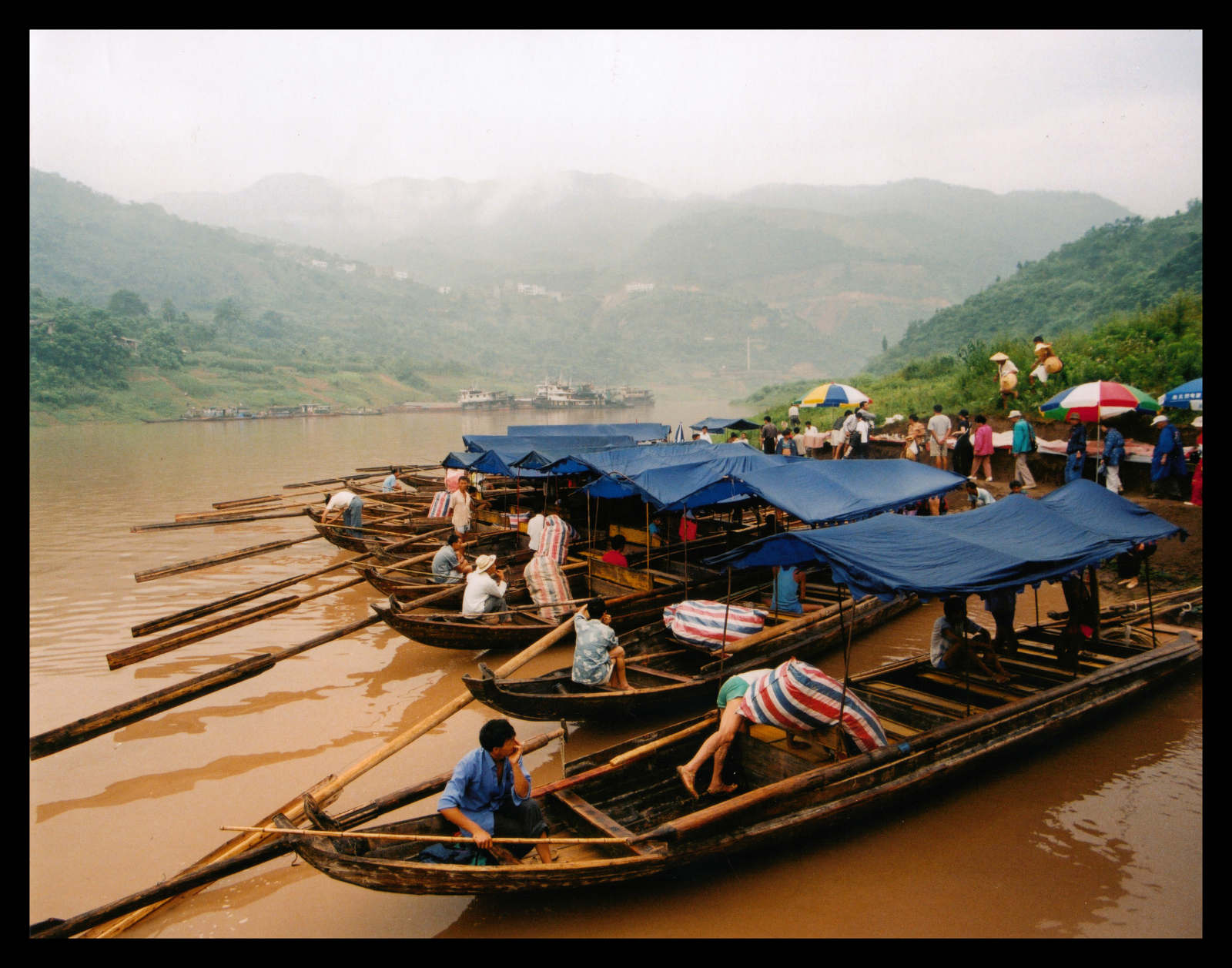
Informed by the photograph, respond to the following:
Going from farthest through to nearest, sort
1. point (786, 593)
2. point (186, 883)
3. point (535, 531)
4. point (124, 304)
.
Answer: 1. point (124, 304)
2. point (535, 531)
3. point (786, 593)
4. point (186, 883)

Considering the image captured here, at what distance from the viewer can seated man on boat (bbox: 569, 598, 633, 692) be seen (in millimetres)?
6492

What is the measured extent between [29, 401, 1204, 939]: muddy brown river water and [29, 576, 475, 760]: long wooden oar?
81cm

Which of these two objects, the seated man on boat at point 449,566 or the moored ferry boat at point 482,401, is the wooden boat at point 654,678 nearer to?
the seated man on boat at point 449,566

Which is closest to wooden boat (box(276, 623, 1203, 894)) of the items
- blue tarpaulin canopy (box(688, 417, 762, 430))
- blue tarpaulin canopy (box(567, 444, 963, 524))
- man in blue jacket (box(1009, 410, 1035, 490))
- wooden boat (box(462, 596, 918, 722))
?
wooden boat (box(462, 596, 918, 722))

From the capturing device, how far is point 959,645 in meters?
6.55

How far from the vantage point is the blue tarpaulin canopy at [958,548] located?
5.19m

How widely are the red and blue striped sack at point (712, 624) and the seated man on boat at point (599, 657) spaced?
1.09 metres

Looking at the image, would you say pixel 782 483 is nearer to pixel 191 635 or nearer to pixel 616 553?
pixel 616 553

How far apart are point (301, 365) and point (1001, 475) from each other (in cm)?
7693

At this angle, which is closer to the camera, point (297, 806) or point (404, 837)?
point (404, 837)

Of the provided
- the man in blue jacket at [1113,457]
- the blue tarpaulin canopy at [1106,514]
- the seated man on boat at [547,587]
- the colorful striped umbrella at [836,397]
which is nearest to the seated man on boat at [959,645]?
the blue tarpaulin canopy at [1106,514]

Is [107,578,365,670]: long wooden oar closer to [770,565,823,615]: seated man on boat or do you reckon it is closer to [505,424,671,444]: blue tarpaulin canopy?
[770,565,823,615]: seated man on boat

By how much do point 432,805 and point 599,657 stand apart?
1856mm

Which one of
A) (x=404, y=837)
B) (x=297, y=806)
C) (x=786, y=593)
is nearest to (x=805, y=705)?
(x=404, y=837)
